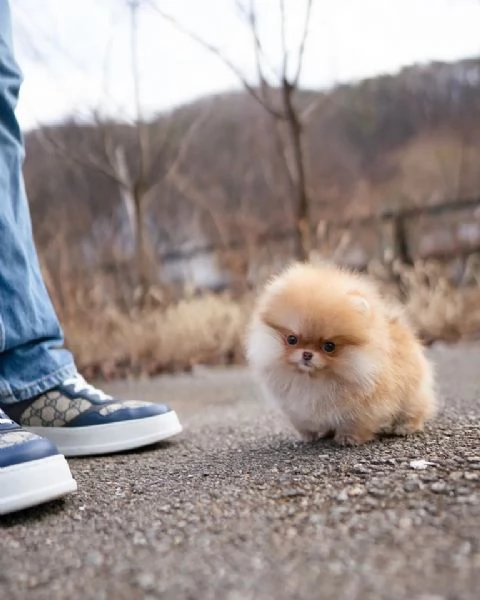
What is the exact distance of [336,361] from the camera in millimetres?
1387

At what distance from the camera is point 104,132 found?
15.8ft

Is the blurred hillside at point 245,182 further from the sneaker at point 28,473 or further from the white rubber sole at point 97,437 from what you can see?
the sneaker at point 28,473

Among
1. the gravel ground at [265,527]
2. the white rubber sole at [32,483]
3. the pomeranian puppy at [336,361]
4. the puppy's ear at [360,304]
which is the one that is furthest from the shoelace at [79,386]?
the puppy's ear at [360,304]

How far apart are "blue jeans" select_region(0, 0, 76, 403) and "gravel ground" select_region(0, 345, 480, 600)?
211mm

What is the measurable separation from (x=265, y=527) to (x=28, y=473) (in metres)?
0.37

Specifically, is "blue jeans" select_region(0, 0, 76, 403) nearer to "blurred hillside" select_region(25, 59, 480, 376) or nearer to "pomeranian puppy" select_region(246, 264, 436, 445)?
"pomeranian puppy" select_region(246, 264, 436, 445)

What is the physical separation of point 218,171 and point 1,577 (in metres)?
6.83

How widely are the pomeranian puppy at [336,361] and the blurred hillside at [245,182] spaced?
309cm

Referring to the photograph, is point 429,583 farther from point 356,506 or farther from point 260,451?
point 260,451

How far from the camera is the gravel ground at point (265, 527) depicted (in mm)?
736

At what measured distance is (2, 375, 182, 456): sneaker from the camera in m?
1.52

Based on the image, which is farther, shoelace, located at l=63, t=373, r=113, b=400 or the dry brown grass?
the dry brown grass

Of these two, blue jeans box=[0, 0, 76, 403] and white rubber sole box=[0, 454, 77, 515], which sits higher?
blue jeans box=[0, 0, 76, 403]

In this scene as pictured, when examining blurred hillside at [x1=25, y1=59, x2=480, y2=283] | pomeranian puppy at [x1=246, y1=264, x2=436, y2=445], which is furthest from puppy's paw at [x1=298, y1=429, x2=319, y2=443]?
blurred hillside at [x1=25, y1=59, x2=480, y2=283]
